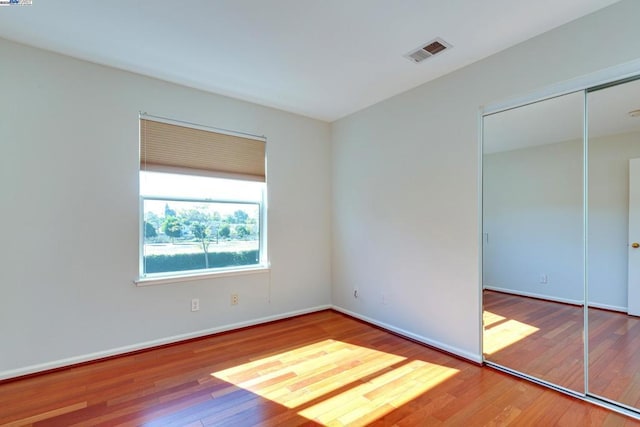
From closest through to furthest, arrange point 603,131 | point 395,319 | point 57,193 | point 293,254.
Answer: point 603,131 → point 57,193 → point 395,319 → point 293,254

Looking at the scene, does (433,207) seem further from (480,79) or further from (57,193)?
(57,193)

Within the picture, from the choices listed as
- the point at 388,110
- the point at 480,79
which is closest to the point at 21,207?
the point at 388,110

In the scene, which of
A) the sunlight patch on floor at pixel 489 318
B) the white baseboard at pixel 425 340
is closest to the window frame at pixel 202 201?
the white baseboard at pixel 425 340

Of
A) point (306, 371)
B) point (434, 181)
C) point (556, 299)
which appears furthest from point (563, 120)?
point (306, 371)

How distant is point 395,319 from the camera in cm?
345

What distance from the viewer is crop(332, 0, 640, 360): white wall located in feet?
7.20

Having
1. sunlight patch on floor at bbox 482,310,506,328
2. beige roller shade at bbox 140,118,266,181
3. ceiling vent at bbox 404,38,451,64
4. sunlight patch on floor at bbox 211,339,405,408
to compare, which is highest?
ceiling vent at bbox 404,38,451,64

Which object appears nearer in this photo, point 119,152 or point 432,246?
point 119,152

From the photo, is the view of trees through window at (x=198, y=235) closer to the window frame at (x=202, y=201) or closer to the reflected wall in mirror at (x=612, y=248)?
the window frame at (x=202, y=201)

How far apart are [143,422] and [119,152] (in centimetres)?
226

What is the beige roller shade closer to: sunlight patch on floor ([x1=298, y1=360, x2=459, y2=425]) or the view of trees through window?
the view of trees through window

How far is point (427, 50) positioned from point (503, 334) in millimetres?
2540

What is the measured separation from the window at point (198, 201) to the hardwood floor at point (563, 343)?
258 centimetres

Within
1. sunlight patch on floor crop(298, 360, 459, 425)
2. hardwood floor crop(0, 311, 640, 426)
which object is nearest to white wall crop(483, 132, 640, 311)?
hardwood floor crop(0, 311, 640, 426)
